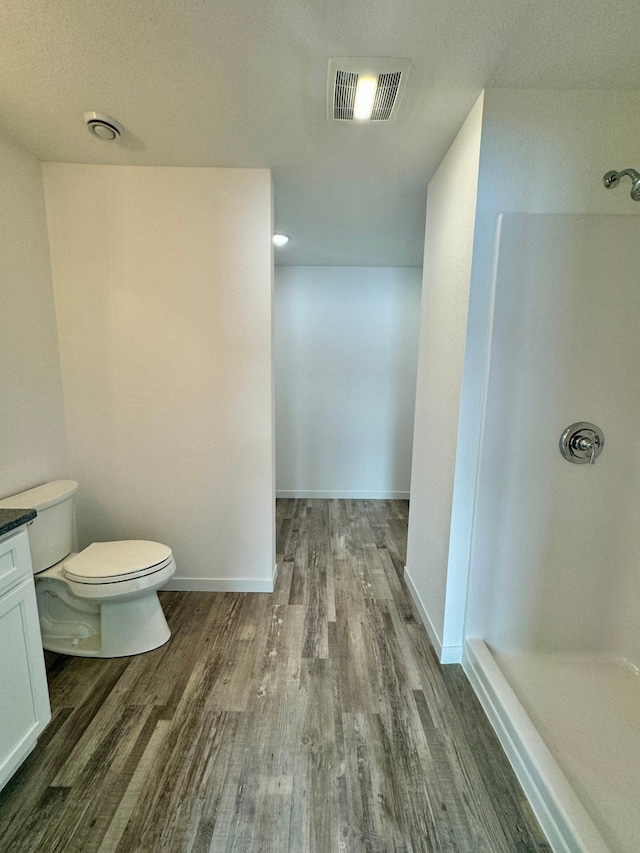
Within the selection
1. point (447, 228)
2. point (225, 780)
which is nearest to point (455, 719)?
point (225, 780)

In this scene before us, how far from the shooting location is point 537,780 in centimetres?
109

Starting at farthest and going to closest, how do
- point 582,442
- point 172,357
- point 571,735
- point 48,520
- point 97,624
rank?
point 172,357, point 97,624, point 48,520, point 582,442, point 571,735

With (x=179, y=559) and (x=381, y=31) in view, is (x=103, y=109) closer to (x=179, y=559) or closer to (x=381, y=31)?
(x=381, y=31)

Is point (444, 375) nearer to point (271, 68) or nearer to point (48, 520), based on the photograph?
point (271, 68)

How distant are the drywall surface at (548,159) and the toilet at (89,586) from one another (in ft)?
6.32

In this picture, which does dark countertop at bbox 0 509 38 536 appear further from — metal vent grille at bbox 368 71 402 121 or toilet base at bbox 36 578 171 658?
metal vent grille at bbox 368 71 402 121

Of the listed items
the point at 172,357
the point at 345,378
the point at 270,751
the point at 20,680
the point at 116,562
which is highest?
the point at 172,357

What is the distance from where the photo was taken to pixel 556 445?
1484 mm

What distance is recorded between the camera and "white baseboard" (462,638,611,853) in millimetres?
948

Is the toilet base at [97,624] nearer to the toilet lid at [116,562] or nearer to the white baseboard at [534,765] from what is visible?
the toilet lid at [116,562]

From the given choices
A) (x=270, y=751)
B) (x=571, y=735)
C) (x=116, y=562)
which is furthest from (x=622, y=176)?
(x=116, y=562)

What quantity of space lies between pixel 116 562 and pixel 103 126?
1.97 meters

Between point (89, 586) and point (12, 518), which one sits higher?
point (12, 518)

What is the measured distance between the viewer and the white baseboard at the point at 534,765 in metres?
0.95
